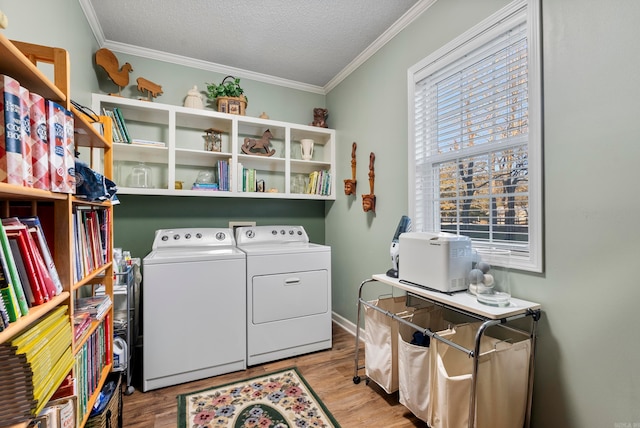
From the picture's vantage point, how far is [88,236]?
1389mm

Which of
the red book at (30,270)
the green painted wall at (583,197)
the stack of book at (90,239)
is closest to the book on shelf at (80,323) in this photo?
the stack of book at (90,239)

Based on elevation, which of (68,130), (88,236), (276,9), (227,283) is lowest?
(227,283)

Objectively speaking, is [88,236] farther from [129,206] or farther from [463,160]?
[463,160]

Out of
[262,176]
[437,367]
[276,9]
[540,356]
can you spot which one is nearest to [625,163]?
[540,356]

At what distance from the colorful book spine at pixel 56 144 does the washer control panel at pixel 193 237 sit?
1.54 metres

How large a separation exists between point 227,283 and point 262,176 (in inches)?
50.3

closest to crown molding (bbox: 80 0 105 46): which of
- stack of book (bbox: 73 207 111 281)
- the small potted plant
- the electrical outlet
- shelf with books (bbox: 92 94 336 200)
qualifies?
shelf with books (bbox: 92 94 336 200)

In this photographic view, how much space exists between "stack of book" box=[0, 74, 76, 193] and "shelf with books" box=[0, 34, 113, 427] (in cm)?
3

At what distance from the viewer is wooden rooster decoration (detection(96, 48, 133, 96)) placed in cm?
227

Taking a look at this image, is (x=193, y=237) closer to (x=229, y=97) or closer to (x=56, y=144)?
(x=229, y=97)

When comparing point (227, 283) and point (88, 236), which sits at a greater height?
point (88, 236)

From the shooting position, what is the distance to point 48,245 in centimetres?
106

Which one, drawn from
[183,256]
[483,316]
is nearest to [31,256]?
[183,256]

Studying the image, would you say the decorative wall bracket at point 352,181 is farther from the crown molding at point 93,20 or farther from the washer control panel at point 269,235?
the crown molding at point 93,20
